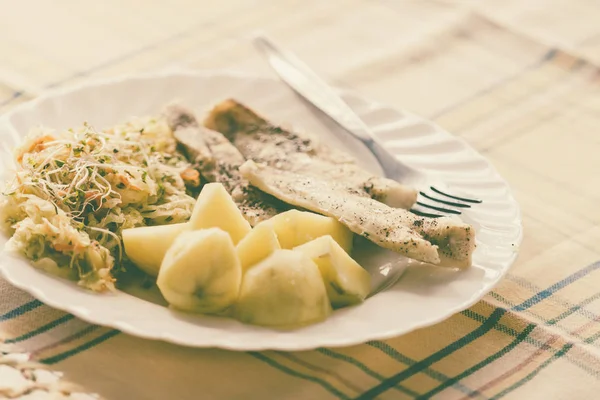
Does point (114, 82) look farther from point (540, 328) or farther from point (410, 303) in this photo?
point (540, 328)

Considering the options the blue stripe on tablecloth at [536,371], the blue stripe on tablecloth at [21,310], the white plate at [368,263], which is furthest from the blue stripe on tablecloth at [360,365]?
the blue stripe on tablecloth at [21,310]

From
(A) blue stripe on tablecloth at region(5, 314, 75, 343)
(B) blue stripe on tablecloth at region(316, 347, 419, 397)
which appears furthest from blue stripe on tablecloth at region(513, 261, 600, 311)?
(A) blue stripe on tablecloth at region(5, 314, 75, 343)

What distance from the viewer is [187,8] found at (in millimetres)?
4648

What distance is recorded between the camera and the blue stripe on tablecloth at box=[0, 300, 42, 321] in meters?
2.20

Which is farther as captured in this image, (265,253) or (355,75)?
(355,75)

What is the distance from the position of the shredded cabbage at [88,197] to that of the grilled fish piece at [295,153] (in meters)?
0.28

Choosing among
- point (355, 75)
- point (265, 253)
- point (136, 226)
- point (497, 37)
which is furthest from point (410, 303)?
point (497, 37)

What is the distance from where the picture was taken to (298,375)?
2.05 metres

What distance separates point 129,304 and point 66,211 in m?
0.47

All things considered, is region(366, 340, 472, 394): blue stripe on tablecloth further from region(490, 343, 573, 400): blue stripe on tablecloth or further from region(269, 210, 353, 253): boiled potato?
region(269, 210, 353, 253): boiled potato

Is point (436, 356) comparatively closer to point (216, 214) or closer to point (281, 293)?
point (281, 293)

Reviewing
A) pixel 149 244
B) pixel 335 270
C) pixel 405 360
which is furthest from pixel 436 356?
pixel 149 244

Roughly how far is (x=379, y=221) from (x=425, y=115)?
151 cm

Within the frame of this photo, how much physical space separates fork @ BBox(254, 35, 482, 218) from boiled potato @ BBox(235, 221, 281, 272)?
723 mm
